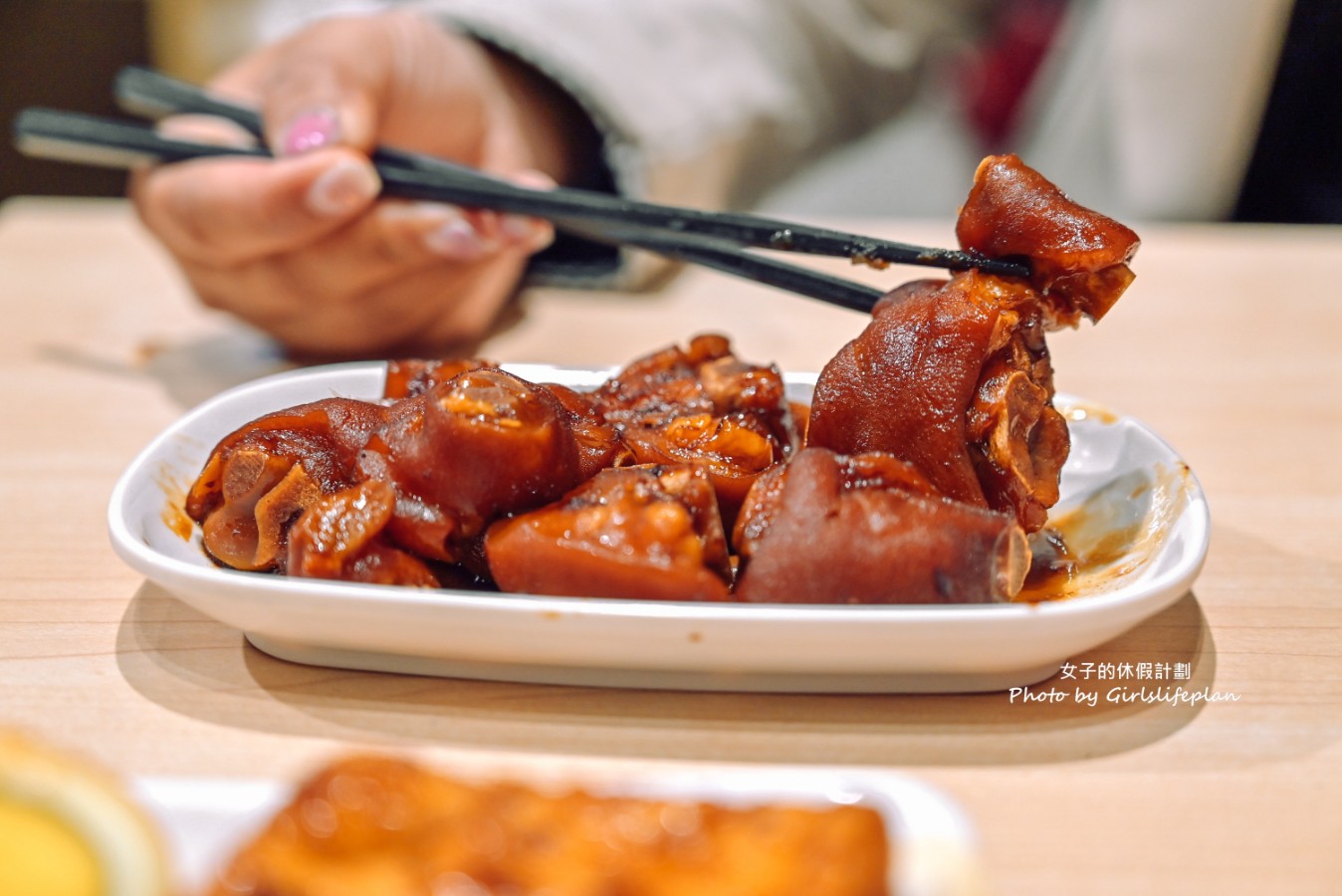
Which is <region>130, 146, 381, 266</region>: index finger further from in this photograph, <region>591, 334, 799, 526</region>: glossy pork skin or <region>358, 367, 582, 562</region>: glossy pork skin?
<region>358, 367, 582, 562</region>: glossy pork skin

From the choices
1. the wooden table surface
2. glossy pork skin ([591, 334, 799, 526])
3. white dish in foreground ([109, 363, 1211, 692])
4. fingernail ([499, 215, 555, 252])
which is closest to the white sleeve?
fingernail ([499, 215, 555, 252])

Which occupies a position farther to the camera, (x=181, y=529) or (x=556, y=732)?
(x=181, y=529)

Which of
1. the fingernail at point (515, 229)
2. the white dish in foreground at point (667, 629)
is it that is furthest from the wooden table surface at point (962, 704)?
the fingernail at point (515, 229)

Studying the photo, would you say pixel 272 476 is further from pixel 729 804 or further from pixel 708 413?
pixel 729 804

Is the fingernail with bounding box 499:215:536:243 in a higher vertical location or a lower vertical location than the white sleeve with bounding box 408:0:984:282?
lower

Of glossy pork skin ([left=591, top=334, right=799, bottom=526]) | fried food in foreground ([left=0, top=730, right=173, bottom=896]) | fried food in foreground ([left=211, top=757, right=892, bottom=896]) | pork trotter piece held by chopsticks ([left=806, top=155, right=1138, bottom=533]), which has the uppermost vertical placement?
pork trotter piece held by chopsticks ([left=806, top=155, right=1138, bottom=533])

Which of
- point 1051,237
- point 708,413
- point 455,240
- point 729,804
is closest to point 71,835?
point 729,804

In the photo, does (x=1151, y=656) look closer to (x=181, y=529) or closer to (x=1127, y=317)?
(x=181, y=529)

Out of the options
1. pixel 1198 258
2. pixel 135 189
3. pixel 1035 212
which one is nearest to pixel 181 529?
pixel 1035 212
